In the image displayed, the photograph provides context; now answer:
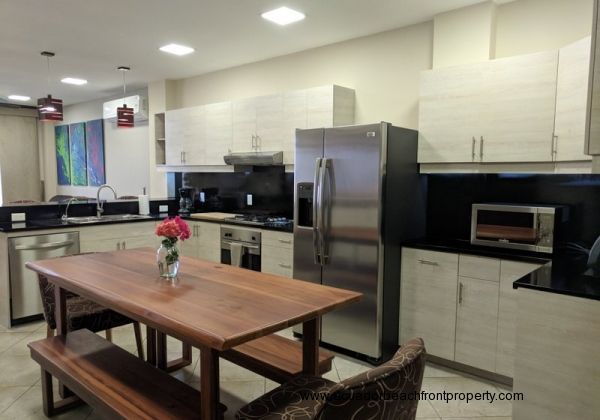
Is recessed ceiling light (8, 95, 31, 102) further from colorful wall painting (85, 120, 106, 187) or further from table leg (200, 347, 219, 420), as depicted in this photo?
table leg (200, 347, 219, 420)

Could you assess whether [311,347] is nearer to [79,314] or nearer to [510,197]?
[79,314]

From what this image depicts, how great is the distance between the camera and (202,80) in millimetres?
5648

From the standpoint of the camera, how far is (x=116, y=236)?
4.52 metres

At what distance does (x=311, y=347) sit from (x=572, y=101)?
220cm

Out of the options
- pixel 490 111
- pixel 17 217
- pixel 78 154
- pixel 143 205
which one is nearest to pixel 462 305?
pixel 490 111

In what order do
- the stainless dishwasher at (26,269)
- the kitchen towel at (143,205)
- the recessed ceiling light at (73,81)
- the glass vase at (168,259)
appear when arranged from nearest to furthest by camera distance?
1. the glass vase at (168,259)
2. the stainless dishwasher at (26,269)
3. the kitchen towel at (143,205)
4. the recessed ceiling light at (73,81)

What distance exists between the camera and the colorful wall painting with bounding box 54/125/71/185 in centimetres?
843

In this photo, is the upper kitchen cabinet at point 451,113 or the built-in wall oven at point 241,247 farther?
the built-in wall oven at point 241,247

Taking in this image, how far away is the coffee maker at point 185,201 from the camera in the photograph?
5.57 meters

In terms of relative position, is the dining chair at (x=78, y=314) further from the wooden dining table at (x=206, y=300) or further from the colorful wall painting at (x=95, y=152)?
the colorful wall painting at (x=95, y=152)

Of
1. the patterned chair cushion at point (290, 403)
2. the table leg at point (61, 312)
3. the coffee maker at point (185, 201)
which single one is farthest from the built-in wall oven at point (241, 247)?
the patterned chair cushion at point (290, 403)

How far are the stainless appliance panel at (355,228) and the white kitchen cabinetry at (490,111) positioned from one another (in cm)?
52

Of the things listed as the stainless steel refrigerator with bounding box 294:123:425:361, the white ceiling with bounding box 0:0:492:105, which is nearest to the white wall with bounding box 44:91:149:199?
the white ceiling with bounding box 0:0:492:105

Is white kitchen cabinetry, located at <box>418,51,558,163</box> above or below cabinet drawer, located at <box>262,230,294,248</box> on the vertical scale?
above
